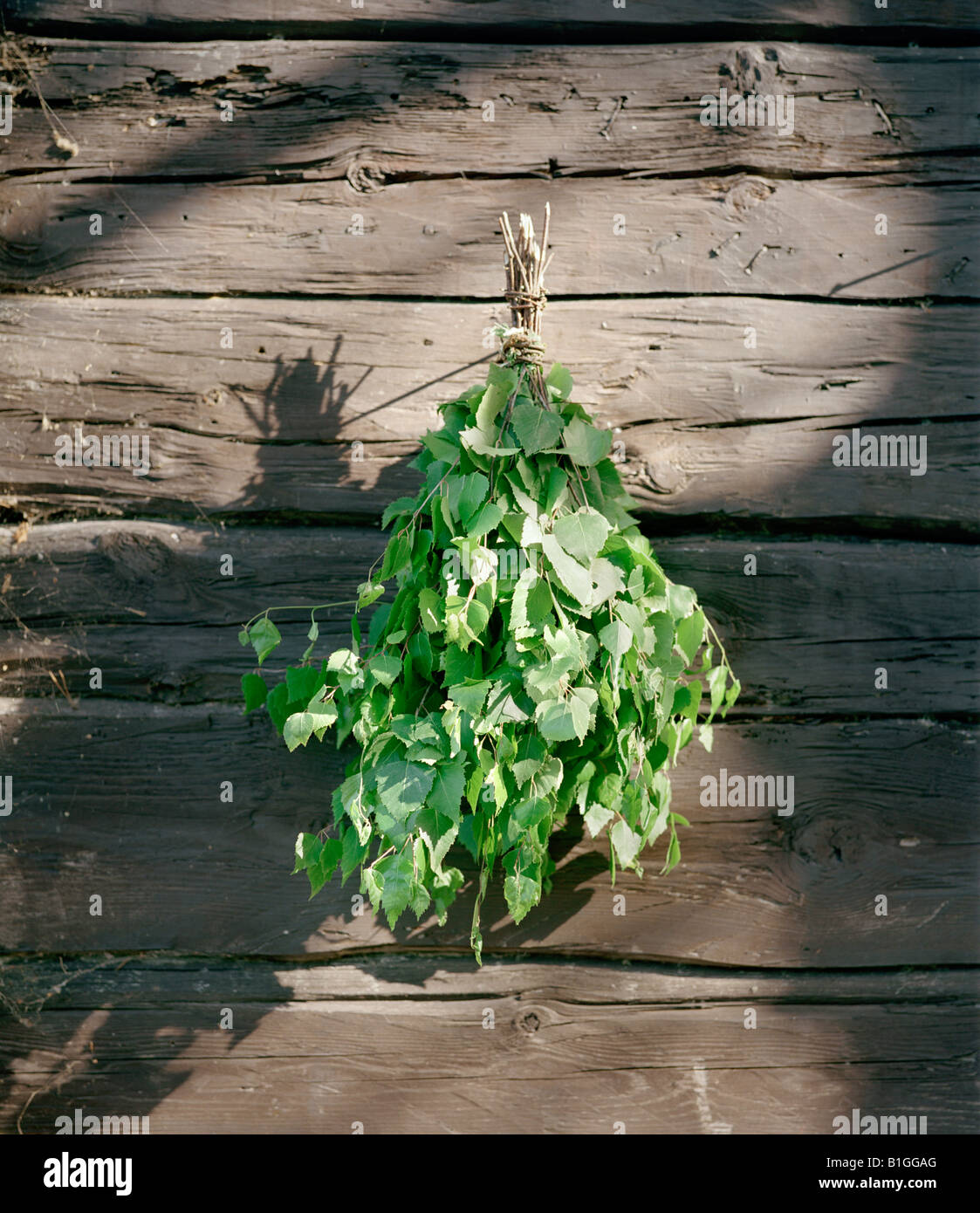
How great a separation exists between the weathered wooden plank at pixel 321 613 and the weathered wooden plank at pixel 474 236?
475mm

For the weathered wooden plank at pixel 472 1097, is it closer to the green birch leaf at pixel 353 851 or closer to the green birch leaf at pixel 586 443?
the green birch leaf at pixel 353 851

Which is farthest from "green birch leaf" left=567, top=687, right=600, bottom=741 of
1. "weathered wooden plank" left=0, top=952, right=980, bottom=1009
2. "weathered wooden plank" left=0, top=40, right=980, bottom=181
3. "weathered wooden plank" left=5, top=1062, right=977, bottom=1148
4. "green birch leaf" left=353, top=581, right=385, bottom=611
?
"weathered wooden plank" left=0, top=40, right=980, bottom=181

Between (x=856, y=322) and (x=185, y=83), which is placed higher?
(x=185, y=83)

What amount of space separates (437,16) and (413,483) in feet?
2.81

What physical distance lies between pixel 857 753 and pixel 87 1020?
1505 millimetres

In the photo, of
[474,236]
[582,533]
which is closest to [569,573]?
[582,533]

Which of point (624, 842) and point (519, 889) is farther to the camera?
point (624, 842)

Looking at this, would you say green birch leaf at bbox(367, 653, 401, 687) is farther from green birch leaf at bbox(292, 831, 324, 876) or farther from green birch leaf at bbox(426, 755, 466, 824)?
green birch leaf at bbox(292, 831, 324, 876)

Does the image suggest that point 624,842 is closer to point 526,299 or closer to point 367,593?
point 367,593

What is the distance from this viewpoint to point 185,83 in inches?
61.1

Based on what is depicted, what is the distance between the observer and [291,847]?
1.55 m

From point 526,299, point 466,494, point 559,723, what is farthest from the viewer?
point 526,299
